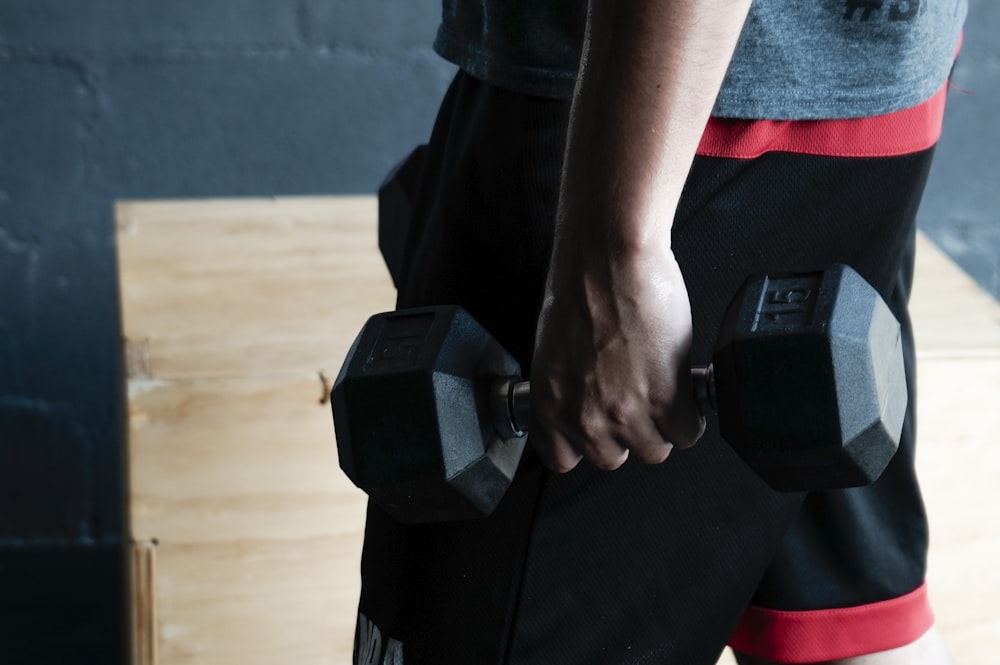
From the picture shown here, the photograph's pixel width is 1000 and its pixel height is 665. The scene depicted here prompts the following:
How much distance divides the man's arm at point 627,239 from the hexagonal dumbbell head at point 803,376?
3 centimetres

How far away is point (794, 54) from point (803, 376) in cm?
18

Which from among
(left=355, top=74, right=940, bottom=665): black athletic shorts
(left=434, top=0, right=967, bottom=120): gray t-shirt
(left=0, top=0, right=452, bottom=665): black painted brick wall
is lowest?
(left=0, top=0, right=452, bottom=665): black painted brick wall

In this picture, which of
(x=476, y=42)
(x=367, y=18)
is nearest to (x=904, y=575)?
(x=476, y=42)

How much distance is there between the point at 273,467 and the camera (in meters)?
1.25

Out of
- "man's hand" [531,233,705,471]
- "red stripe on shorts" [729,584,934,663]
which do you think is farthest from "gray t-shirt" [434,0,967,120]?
"red stripe on shorts" [729,584,934,663]

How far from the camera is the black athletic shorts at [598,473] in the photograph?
0.69 metres

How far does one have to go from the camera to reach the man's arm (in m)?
0.58

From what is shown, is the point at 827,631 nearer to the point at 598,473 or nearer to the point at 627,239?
the point at 598,473

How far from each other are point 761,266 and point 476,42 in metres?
0.21

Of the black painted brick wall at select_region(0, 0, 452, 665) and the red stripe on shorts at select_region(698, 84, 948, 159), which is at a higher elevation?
the red stripe on shorts at select_region(698, 84, 948, 159)

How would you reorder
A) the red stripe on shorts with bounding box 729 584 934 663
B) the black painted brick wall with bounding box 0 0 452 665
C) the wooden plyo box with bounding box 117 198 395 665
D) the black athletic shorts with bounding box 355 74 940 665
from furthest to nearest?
1. the black painted brick wall with bounding box 0 0 452 665
2. the wooden plyo box with bounding box 117 198 395 665
3. the red stripe on shorts with bounding box 729 584 934 663
4. the black athletic shorts with bounding box 355 74 940 665

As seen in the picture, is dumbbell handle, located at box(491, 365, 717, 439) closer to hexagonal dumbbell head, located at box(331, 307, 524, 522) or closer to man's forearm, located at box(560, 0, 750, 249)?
hexagonal dumbbell head, located at box(331, 307, 524, 522)

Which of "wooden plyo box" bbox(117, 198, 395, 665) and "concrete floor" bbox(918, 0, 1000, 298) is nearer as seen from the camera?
"wooden plyo box" bbox(117, 198, 395, 665)

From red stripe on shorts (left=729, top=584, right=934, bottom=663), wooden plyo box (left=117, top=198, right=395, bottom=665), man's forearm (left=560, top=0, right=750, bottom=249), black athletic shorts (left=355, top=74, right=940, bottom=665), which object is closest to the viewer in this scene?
man's forearm (left=560, top=0, right=750, bottom=249)
